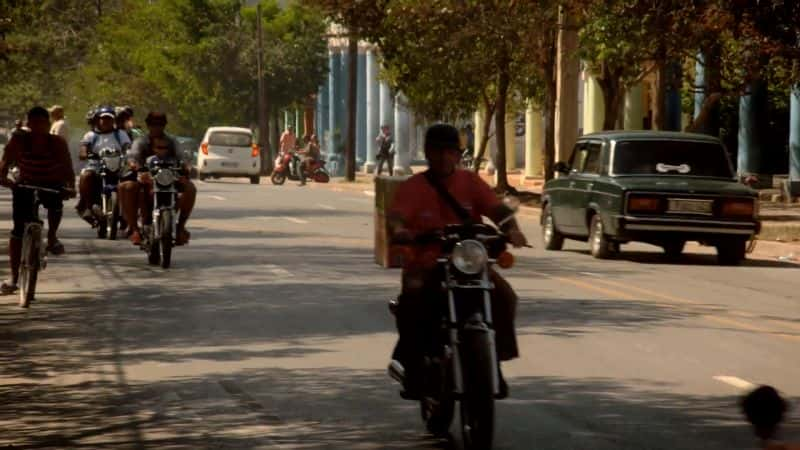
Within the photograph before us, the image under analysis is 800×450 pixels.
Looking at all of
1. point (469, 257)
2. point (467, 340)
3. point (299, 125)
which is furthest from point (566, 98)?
point (299, 125)

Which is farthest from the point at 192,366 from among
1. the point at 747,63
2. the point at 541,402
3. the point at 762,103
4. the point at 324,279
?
the point at 762,103

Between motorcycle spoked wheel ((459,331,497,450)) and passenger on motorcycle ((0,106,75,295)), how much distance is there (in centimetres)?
964

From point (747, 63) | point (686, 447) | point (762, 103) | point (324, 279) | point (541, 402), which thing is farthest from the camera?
point (762, 103)

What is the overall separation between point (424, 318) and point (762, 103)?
1485 inches

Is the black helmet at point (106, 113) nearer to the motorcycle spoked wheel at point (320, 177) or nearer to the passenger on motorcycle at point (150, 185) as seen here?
the passenger on motorcycle at point (150, 185)

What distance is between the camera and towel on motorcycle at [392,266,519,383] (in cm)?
995

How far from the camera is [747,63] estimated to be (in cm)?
3225

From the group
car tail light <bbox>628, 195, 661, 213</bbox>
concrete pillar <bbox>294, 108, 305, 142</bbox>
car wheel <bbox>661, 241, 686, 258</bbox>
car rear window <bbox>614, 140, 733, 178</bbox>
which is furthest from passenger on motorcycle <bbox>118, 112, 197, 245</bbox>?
concrete pillar <bbox>294, 108, 305, 142</bbox>

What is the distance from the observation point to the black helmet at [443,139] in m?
10.1

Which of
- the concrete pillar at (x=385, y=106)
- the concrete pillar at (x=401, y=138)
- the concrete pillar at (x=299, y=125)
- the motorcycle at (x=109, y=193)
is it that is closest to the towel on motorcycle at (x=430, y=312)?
the motorcycle at (x=109, y=193)

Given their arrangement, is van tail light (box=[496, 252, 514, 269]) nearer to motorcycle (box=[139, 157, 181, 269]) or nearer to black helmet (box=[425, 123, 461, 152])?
black helmet (box=[425, 123, 461, 152])

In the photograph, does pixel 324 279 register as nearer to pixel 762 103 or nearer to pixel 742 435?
pixel 742 435

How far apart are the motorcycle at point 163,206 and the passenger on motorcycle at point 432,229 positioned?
12.5 m

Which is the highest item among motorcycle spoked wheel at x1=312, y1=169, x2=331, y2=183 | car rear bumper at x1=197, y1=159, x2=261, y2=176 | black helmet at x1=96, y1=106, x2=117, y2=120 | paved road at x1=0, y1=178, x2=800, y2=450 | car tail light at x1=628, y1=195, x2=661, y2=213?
black helmet at x1=96, y1=106, x2=117, y2=120
